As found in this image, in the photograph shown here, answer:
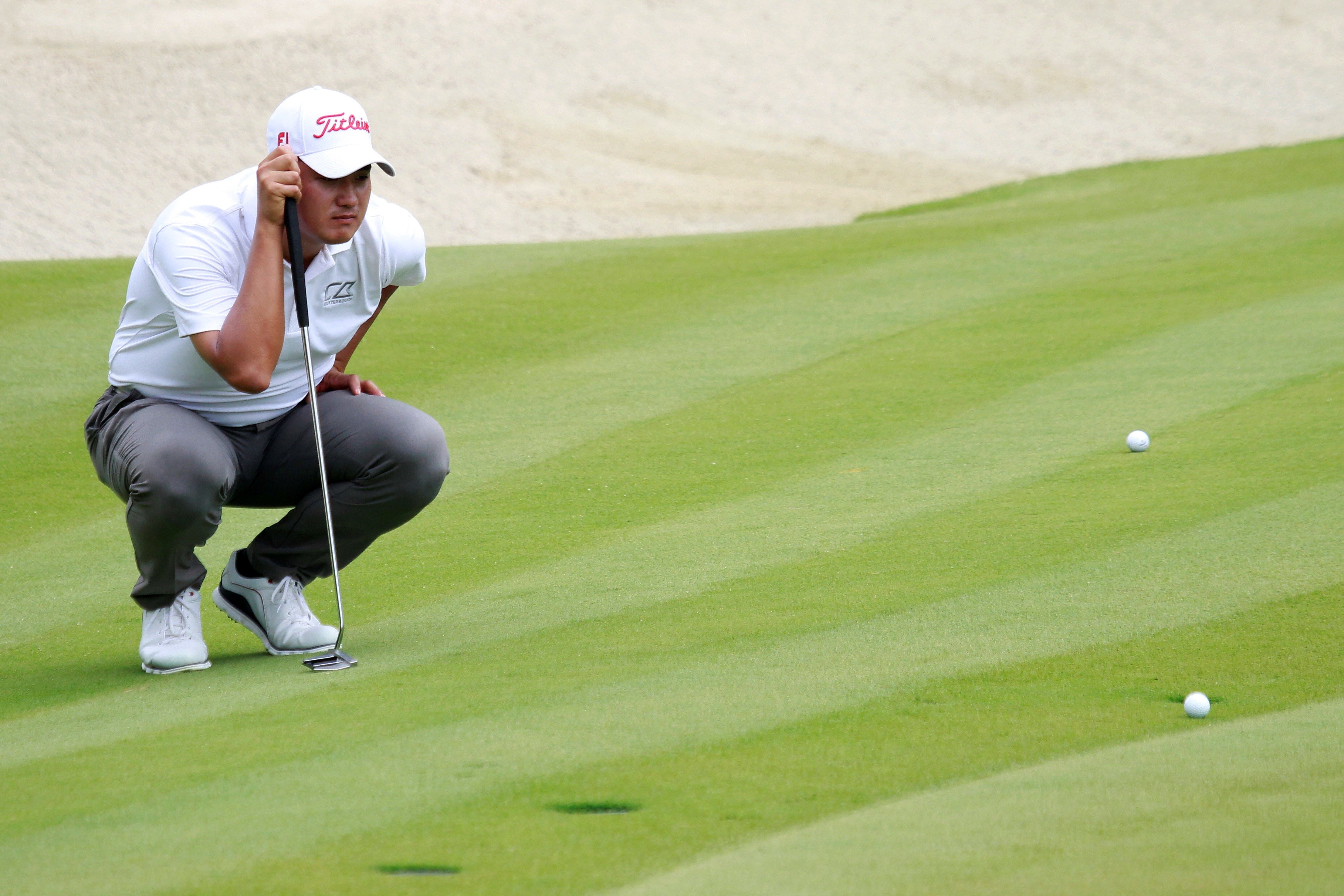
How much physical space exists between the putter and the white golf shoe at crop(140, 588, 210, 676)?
0.98 ft

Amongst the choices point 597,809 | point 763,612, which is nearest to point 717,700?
point 597,809

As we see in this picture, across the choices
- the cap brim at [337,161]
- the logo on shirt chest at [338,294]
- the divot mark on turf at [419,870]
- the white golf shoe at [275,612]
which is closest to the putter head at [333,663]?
the white golf shoe at [275,612]

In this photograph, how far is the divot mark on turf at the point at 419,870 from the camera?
2.33m

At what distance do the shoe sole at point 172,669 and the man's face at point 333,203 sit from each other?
108 cm

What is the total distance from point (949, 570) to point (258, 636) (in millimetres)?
1857

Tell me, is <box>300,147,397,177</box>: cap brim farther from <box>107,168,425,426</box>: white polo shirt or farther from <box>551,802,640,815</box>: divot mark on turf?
<box>551,802,640,815</box>: divot mark on turf

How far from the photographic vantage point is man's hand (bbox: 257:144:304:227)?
3605 millimetres

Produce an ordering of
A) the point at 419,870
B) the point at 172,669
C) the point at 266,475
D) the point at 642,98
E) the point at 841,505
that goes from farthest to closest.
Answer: the point at 642,98 → the point at 841,505 → the point at 266,475 → the point at 172,669 → the point at 419,870

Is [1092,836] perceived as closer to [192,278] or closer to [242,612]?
[192,278]

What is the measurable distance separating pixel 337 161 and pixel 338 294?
45 cm

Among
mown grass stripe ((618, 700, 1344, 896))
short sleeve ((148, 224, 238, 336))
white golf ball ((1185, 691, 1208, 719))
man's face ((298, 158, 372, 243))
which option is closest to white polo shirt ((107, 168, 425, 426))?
short sleeve ((148, 224, 238, 336))

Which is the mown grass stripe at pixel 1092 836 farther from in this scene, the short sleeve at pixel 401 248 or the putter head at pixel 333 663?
the short sleeve at pixel 401 248

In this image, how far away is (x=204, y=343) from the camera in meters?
3.62

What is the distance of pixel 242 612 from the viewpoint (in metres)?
4.19
